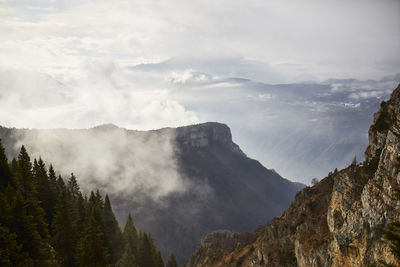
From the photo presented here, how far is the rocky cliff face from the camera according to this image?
44.9m

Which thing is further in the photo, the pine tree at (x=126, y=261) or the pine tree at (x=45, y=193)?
the pine tree at (x=126, y=261)

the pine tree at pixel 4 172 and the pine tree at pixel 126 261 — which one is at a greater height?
the pine tree at pixel 4 172

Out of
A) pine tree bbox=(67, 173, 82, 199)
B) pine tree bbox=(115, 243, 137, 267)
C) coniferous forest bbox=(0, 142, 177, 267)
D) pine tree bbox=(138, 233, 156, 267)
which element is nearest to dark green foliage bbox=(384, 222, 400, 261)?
coniferous forest bbox=(0, 142, 177, 267)

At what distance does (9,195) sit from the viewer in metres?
42.1

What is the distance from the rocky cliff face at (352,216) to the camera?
1767 inches

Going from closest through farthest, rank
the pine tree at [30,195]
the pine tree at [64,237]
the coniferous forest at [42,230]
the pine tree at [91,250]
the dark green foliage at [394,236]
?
the dark green foliage at [394,236] → the coniferous forest at [42,230] → the pine tree at [91,250] → the pine tree at [30,195] → the pine tree at [64,237]

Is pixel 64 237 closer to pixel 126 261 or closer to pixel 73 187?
pixel 126 261

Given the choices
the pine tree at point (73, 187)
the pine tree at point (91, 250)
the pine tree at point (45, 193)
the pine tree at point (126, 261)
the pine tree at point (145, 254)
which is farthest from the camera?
the pine tree at point (73, 187)

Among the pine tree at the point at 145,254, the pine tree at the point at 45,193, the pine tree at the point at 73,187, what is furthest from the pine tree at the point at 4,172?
the pine tree at the point at 145,254

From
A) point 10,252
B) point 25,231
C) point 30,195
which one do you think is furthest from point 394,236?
point 30,195

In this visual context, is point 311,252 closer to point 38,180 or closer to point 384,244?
point 384,244

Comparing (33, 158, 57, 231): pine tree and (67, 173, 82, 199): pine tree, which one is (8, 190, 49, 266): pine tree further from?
(67, 173, 82, 199): pine tree

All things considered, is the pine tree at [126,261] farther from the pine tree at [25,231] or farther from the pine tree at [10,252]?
the pine tree at [10,252]

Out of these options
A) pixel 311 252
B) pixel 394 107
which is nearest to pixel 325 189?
pixel 311 252
